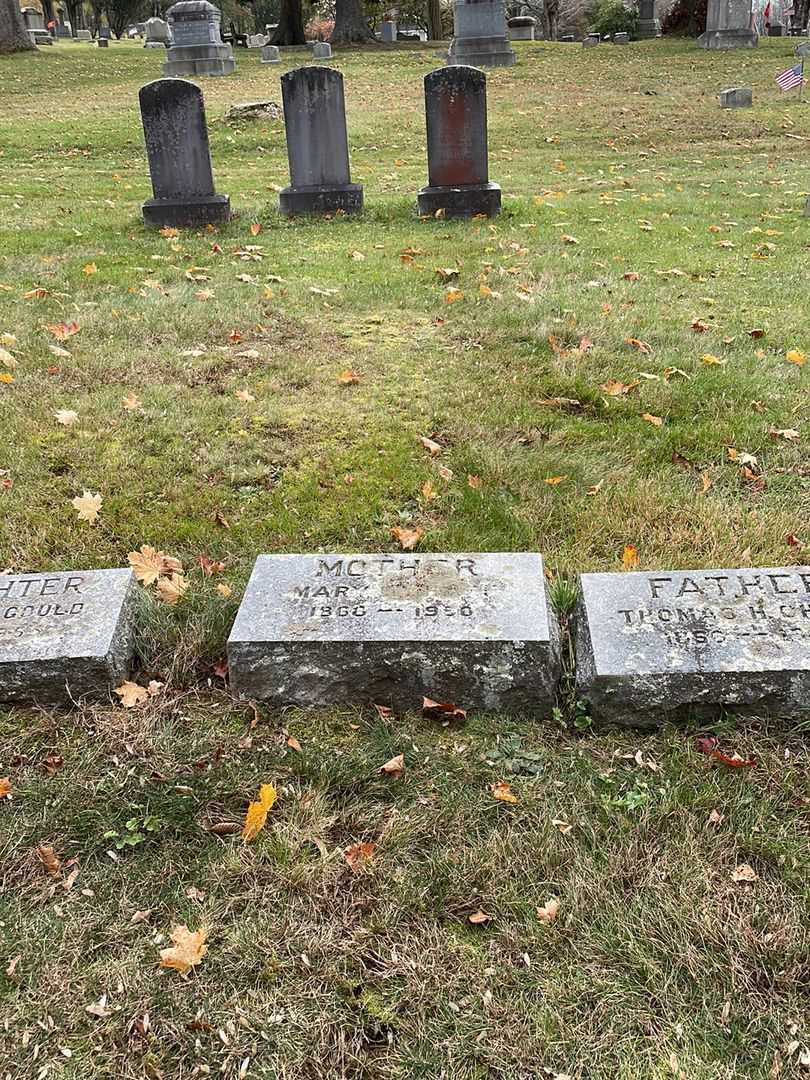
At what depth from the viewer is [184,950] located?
208 cm

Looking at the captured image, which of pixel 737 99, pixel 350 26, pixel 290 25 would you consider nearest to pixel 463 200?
pixel 737 99

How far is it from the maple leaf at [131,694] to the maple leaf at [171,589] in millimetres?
406

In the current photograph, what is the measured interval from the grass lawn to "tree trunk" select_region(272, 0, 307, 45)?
28.9 meters

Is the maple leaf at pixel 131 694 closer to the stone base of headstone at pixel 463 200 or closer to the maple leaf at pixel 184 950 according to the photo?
the maple leaf at pixel 184 950

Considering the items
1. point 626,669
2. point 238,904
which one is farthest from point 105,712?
point 626,669

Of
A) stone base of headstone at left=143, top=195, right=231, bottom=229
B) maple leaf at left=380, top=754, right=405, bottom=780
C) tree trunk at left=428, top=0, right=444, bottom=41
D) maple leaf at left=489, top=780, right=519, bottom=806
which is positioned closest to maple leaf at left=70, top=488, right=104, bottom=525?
maple leaf at left=380, top=754, right=405, bottom=780

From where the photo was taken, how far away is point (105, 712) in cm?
278

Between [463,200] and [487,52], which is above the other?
[487,52]

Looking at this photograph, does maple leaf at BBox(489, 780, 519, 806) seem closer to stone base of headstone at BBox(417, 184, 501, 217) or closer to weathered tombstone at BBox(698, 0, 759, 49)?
stone base of headstone at BBox(417, 184, 501, 217)

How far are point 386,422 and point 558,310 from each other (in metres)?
2.10

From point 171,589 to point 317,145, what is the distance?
25.3ft

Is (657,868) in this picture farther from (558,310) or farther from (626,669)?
(558,310)

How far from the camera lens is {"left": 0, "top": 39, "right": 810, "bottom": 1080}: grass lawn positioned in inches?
77.7

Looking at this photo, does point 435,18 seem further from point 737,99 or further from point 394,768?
point 394,768
